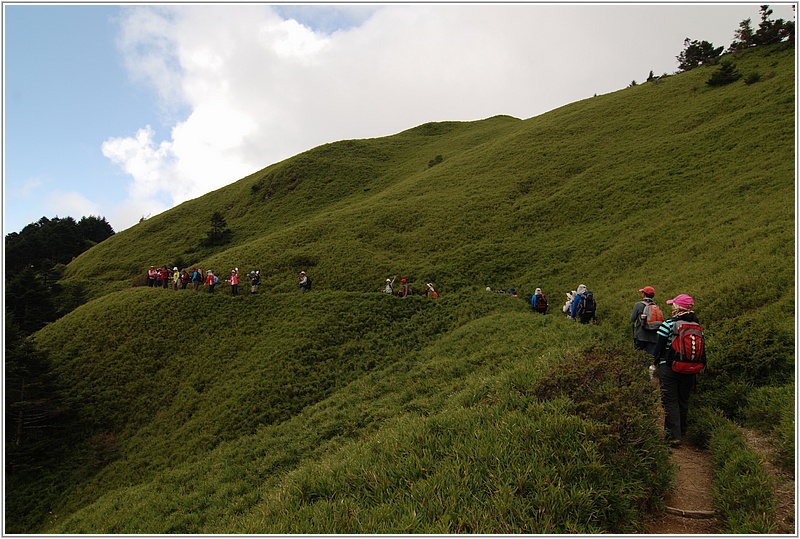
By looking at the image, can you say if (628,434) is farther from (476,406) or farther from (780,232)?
(780,232)

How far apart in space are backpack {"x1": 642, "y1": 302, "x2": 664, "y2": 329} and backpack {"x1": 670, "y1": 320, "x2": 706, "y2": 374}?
364 cm

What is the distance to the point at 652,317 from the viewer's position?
11422mm

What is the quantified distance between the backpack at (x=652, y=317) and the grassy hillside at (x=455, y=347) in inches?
62.7

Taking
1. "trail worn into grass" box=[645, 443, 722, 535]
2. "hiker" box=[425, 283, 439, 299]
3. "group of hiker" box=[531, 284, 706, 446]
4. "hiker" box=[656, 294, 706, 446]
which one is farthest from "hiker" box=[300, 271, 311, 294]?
"trail worn into grass" box=[645, 443, 722, 535]

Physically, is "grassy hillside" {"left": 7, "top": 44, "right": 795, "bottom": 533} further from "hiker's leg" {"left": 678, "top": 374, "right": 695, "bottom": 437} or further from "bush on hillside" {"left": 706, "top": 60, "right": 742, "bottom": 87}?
"bush on hillside" {"left": 706, "top": 60, "right": 742, "bottom": 87}

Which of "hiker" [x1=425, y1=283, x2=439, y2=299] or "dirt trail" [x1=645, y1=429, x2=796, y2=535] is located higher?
"hiker" [x1=425, y1=283, x2=439, y2=299]

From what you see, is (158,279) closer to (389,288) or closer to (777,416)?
(389,288)

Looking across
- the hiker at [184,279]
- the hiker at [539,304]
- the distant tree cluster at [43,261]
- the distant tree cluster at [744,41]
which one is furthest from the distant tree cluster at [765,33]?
the distant tree cluster at [43,261]

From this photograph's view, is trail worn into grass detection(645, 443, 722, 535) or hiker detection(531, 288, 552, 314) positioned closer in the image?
trail worn into grass detection(645, 443, 722, 535)

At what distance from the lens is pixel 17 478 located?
19172mm

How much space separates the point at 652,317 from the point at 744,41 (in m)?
78.5

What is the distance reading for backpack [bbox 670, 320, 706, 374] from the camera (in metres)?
7.69

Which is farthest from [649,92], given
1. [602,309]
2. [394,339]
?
[394,339]

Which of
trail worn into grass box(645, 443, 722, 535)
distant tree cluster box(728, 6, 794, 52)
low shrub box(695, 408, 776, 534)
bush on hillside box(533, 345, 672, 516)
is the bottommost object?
trail worn into grass box(645, 443, 722, 535)
